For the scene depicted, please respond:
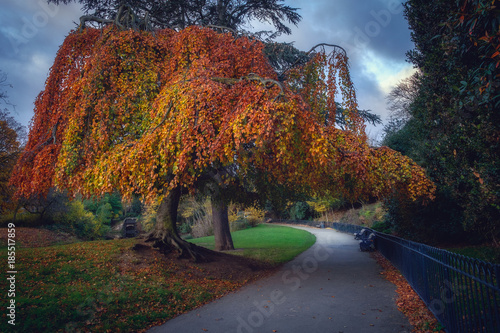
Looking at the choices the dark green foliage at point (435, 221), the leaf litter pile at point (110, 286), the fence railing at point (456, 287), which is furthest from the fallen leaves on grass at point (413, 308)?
the dark green foliage at point (435, 221)

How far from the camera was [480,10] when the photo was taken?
12.7ft

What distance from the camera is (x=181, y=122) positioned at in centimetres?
718

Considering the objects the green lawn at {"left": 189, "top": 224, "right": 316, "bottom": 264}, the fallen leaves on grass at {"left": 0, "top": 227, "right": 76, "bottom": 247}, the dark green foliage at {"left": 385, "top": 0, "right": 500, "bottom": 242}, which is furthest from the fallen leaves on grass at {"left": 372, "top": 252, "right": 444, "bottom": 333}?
the fallen leaves on grass at {"left": 0, "top": 227, "right": 76, "bottom": 247}

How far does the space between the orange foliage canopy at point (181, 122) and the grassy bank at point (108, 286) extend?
1896 millimetres

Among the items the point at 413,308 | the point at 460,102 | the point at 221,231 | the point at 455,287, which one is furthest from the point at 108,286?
the point at 221,231

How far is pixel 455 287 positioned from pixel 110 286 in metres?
6.27

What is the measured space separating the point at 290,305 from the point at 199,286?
2621mm

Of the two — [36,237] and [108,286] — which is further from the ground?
[36,237]

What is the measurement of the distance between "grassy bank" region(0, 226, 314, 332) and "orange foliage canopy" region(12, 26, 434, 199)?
1.90 meters

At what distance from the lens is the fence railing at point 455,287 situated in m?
3.20

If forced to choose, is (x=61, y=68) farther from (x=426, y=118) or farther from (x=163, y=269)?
(x=426, y=118)

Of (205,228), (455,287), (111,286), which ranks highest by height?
(455,287)

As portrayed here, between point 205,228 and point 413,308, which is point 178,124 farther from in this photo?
point 205,228

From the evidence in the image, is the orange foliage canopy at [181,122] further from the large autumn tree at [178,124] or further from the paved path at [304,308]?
the paved path at [304,308]
